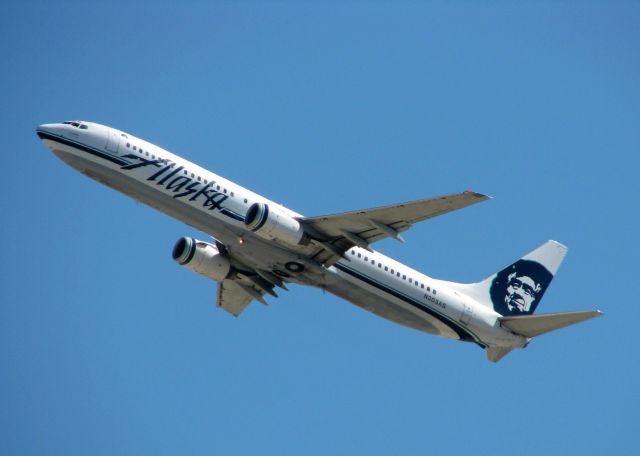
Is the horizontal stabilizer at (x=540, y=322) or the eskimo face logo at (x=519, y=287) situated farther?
the eskimo face logo at (x=519, y=287)

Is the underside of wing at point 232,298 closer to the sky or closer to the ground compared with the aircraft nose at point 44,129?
closer to the ground

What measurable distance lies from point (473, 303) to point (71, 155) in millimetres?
21654

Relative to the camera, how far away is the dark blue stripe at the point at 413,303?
48594mm

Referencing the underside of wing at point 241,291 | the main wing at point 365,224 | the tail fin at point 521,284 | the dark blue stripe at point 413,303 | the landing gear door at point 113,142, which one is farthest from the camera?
the tail fin at point 521,284

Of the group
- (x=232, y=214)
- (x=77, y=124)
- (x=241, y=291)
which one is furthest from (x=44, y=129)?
(x=241, y=291)

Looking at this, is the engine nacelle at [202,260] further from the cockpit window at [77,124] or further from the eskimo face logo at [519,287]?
the eskimo face logo at [519,287]

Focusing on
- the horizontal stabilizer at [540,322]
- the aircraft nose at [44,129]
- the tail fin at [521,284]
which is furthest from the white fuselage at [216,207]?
the tail fin at [521,284]

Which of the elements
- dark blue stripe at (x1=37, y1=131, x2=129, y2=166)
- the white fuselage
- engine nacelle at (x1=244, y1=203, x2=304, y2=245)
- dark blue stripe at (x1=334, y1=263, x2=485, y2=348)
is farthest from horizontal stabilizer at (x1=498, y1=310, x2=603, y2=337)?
dark blue stripe at (x1=37, y1=131, x2=129, y2=166)

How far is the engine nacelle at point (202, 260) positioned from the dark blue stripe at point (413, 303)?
21.6ft

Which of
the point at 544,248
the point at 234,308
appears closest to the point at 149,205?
the point at 234,308

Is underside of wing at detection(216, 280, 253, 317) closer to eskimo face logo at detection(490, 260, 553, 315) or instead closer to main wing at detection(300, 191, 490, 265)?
main wing at detection(300, 191, 490, 265)

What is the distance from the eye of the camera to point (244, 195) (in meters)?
47.1

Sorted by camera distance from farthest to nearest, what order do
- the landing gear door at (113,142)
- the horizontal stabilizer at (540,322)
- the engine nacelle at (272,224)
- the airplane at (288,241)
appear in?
the horizontal stabilizer at (540,322)
the landing gear door at (113,142)
the airplane at (288,241)
the engine nacelle at (272,224)

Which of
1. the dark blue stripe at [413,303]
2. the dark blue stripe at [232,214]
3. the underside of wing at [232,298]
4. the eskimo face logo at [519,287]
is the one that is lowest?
the underside of wing at [232,298]
